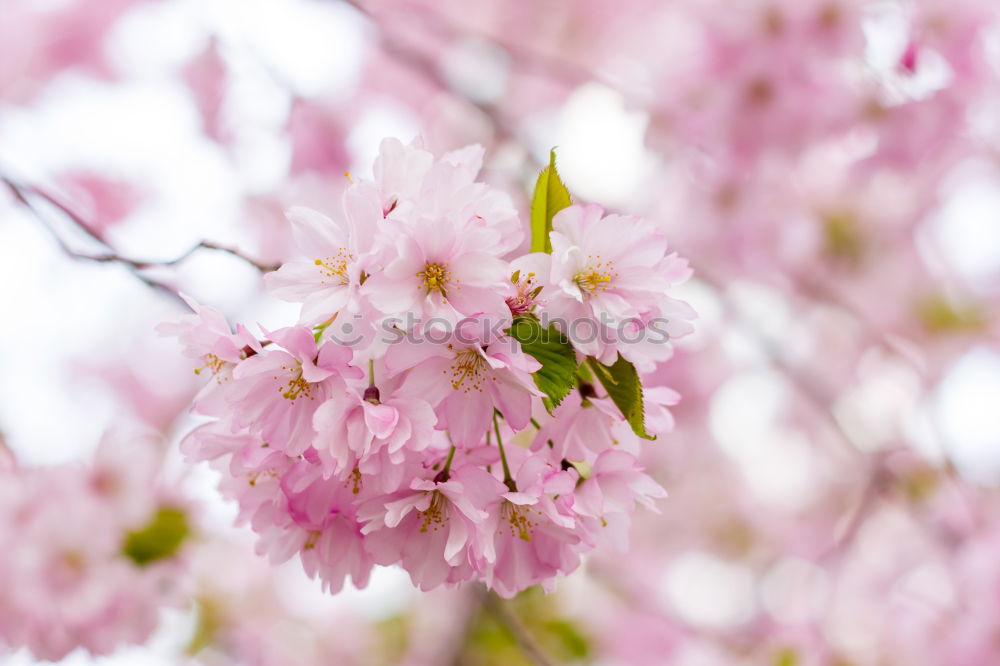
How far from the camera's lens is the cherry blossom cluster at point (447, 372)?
688 mm

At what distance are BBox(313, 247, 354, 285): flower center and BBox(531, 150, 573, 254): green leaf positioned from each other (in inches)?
7.5

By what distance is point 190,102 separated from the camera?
224cm

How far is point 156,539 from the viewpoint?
146 centimetres

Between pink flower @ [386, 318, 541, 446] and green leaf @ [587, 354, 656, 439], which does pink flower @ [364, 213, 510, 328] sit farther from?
green leaf @ [587, 354, 656, 439]

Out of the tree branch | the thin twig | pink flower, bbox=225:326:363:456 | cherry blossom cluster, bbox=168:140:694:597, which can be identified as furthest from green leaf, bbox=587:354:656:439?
the thin twig

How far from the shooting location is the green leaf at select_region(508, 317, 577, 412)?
0.71 metres

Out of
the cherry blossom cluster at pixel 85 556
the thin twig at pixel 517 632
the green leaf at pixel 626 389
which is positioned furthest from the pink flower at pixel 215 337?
the cherry blossom cluster at pixel 85 556

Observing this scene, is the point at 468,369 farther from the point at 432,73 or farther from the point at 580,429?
the point at 432,73

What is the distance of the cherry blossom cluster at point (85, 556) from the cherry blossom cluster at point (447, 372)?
0.76 m

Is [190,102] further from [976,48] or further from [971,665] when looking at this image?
[971,665]

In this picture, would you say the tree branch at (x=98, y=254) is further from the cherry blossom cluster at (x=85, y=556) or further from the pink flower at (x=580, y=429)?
the cherry blossom cluster at (x=85, y=556)

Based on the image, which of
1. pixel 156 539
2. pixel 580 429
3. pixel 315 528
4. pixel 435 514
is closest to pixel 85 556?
pixel 156 539

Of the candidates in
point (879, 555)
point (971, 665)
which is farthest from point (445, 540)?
point (879, 555)

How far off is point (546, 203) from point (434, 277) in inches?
6.7
